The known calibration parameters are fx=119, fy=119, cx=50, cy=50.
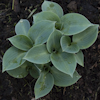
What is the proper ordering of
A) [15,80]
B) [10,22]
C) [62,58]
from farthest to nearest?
[10,22]
[15,80]
[62,58]

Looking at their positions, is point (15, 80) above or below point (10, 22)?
below

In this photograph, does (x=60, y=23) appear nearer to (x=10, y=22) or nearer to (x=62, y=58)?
(x=62, y=58)

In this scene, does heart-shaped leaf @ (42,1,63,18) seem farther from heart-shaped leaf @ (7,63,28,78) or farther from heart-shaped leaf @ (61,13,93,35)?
heart-shaped leaf @ (7,63,28,78)

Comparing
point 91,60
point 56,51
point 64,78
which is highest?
point 56,51

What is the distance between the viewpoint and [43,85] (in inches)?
39.5

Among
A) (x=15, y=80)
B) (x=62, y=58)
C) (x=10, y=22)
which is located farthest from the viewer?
(x=10, y=22)

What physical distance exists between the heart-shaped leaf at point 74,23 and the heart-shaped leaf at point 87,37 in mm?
73

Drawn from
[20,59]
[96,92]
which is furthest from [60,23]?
[96,92]

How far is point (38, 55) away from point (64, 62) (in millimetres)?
207

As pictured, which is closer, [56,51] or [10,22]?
[56,51]

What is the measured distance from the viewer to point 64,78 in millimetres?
1028

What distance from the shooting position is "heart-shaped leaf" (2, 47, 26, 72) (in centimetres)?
94

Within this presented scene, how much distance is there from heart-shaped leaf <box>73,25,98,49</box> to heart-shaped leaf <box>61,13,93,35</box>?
0.07 m

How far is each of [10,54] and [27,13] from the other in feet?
2.16
